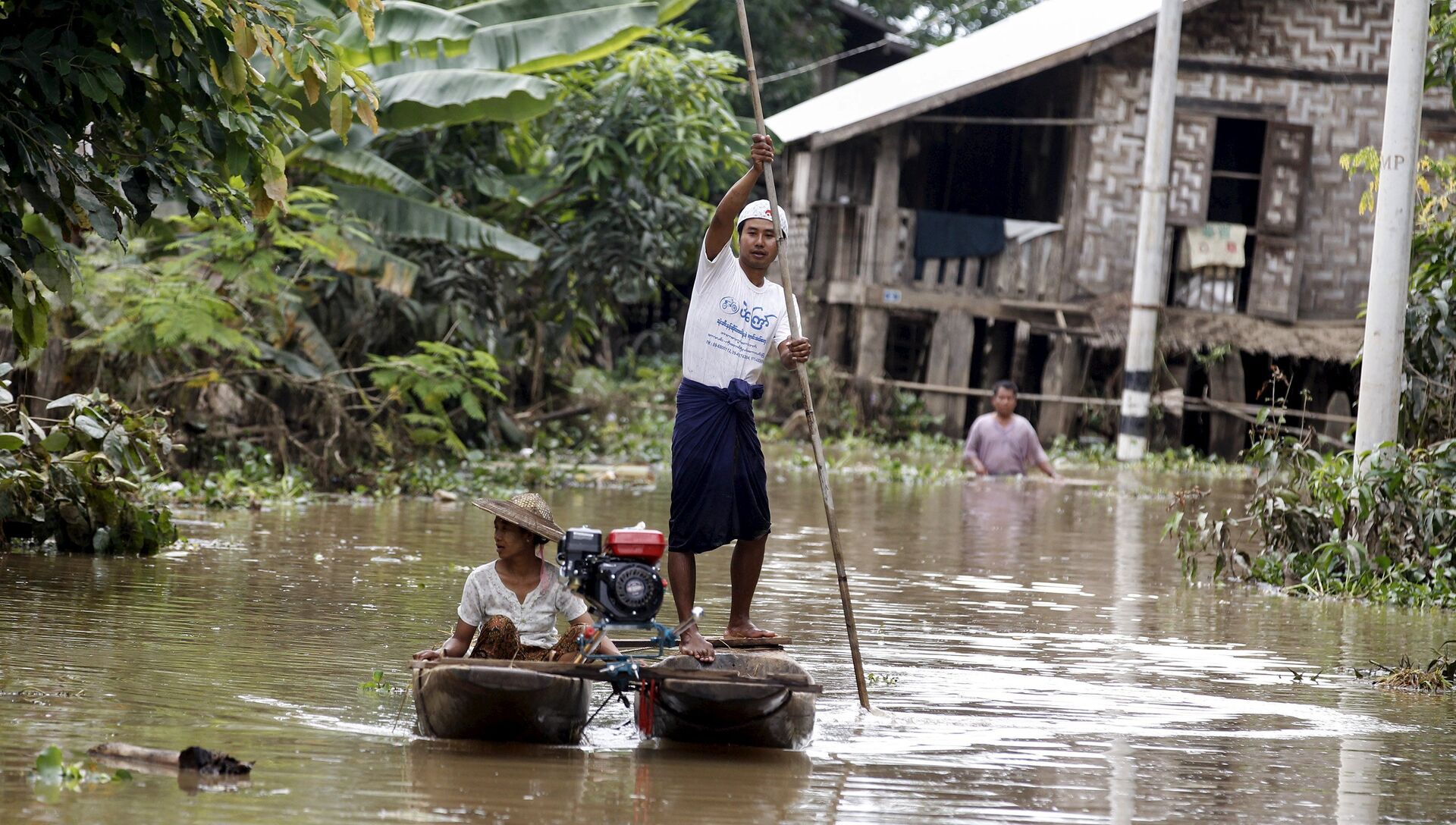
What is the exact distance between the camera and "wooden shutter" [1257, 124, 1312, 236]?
23828 mm

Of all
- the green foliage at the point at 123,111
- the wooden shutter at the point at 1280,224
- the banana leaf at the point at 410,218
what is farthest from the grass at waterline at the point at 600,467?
the green foliage at the point at 123,111

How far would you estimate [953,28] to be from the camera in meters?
40.3

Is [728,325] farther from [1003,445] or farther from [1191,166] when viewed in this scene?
[1191,166]

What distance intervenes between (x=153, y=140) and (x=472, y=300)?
32.8ft

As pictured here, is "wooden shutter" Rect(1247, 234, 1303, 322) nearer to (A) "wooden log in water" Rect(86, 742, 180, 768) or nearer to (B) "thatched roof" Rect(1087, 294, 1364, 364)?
(B) "thatched roof" Rect(1087, 294, 1364, 364)

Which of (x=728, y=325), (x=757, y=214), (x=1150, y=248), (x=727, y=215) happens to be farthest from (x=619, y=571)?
(x=1150, y=248)

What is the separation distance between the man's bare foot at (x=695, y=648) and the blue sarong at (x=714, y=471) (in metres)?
0.45

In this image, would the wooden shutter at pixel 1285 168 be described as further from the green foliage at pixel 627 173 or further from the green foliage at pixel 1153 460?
the green foliage at pixel 627 173

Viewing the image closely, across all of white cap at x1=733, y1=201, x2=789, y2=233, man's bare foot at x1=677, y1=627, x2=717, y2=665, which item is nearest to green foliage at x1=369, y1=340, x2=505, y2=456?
white cap at x1=733, y1=201, x2=789, y2=233

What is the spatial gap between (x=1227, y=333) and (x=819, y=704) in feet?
60.5

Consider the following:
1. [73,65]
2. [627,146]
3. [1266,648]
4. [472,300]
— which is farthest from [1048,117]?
[73,65]

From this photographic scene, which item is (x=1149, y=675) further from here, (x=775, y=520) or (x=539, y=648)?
(x=775, y=520)

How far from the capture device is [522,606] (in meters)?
6.36

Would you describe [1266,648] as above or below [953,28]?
below
